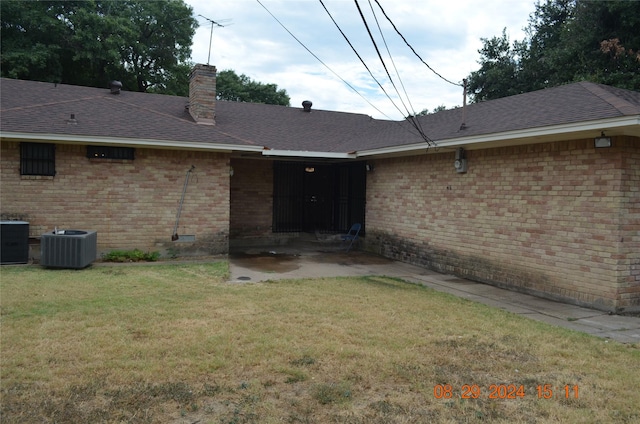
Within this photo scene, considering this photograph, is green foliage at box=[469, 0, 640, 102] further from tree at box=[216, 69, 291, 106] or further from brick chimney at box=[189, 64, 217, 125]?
tree at box=[216, 69, 291, 106]

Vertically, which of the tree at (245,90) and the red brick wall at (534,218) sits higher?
the tree at (245,90)

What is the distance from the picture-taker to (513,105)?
31.3ft

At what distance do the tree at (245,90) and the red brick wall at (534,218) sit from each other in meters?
25.6

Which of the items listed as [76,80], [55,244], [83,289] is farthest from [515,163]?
[76,80]

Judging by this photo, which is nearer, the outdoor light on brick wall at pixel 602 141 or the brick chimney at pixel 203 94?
the outdoor light on brick wall at pixel 602 141

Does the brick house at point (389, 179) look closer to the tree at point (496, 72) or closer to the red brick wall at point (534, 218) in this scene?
the red brick wall at point (534, 218)

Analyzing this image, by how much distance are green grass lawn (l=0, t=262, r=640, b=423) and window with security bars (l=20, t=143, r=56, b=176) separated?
3417 millimetres

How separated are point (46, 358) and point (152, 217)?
6.37 meters

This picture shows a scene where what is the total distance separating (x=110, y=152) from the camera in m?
9.89

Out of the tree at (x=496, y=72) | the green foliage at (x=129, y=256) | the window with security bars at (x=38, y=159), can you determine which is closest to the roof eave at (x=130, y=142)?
the window with security bars at (x=38, y=159)

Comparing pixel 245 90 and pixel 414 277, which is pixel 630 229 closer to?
pixel 414 277

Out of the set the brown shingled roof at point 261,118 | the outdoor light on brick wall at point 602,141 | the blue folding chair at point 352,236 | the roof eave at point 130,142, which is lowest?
the blue folding chair at point 352,236

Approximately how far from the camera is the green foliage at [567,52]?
1647cm

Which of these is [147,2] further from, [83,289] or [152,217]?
[83,289]
